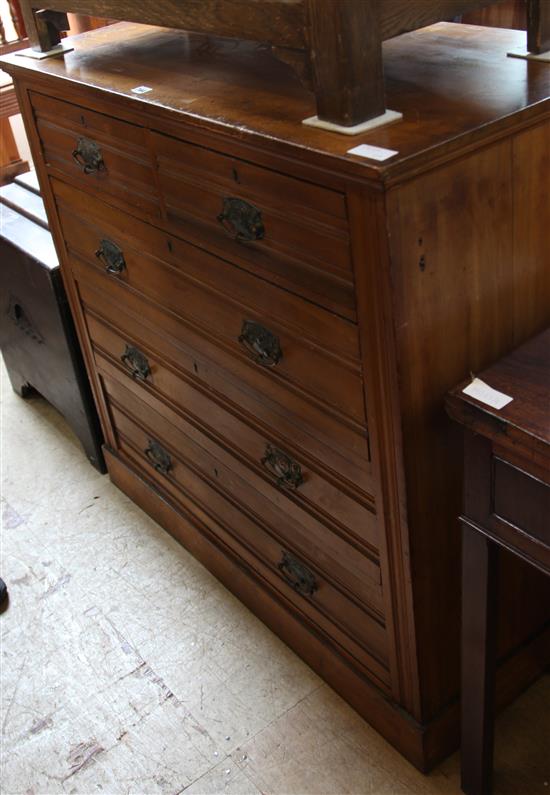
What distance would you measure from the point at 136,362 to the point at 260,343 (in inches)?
23.4

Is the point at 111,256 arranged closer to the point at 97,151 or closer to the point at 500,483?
the point at 97,151

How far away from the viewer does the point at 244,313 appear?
1617 millimetres

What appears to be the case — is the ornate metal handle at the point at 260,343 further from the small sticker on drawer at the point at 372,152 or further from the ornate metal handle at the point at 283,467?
the small sticker on drawer at the point at 372,152

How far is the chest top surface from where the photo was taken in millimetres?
1226

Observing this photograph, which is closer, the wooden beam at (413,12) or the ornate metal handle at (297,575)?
the wooden beam at (413,12)

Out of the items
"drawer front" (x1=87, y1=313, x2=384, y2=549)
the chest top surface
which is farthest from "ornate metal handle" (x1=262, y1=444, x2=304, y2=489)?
the chest top surface

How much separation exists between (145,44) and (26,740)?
147cm

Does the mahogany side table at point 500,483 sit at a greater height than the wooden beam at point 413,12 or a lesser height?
lesser

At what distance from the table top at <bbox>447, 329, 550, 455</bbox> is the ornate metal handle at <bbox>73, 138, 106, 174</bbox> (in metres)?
0.93

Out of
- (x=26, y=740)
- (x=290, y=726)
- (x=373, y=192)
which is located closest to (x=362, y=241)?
(x=373, y=192)

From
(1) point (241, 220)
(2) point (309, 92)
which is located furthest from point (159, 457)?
(2) point (309, 92)

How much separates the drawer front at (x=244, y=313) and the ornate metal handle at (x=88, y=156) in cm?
9

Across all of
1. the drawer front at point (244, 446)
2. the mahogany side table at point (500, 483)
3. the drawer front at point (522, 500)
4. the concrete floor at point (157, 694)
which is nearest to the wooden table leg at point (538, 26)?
the mahogany side table at point (500, 483)

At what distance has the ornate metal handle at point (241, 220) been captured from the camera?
1438 millimetres
